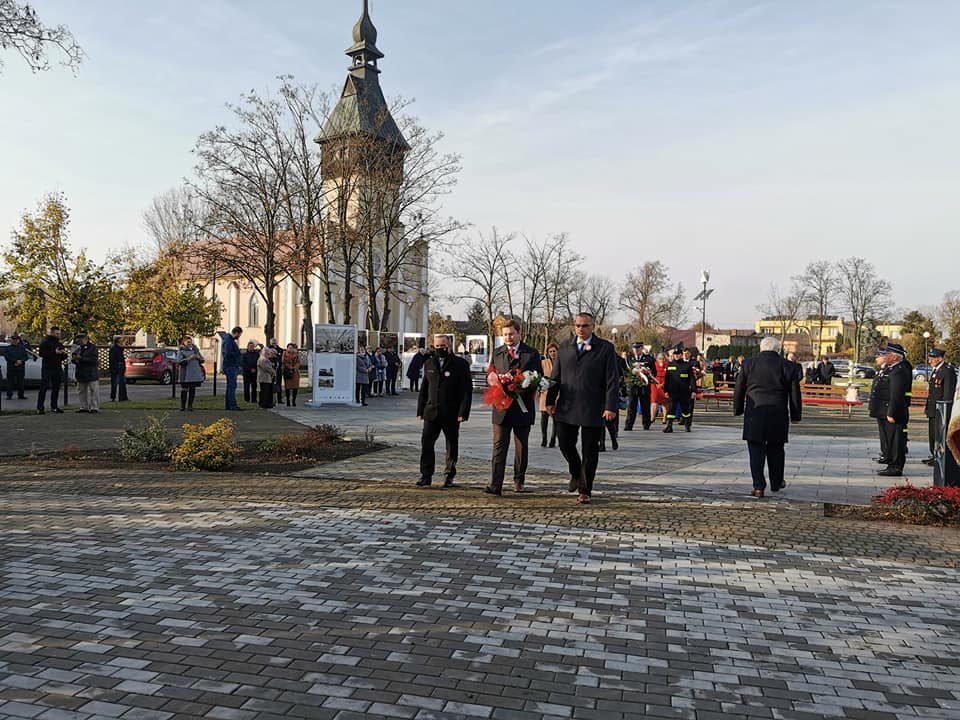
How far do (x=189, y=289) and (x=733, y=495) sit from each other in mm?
44423

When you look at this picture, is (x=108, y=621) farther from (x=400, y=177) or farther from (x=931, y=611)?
A: (x=400, y=177)

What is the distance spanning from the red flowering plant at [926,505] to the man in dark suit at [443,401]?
470 cm

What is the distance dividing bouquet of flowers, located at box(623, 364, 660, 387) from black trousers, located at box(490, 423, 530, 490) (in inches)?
327

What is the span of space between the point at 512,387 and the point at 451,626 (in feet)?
15.7

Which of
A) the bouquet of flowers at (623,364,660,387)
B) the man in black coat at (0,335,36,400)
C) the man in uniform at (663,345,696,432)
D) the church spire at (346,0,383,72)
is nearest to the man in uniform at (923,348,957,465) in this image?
the man in uniform at (663,345,696,432)

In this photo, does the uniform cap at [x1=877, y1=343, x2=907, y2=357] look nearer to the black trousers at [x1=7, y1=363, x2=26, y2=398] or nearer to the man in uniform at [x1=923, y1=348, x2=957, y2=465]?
the man in uniform at [x1=923, y1=348, x2=957, y2=465]

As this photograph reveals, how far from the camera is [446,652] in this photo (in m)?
4.22

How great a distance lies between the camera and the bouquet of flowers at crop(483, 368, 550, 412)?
9.21 m

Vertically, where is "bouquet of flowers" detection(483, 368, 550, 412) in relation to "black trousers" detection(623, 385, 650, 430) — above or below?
above

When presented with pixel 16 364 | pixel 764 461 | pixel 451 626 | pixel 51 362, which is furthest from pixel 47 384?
pixel 451 626

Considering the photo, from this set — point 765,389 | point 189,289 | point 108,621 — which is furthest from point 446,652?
point 189,289

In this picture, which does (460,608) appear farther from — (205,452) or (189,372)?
(189,372)

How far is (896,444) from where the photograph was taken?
1127 centimetres

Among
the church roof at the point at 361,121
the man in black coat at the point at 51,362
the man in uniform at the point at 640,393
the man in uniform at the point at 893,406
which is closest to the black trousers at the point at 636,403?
the man in uniform at the point at 640,393
